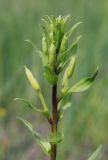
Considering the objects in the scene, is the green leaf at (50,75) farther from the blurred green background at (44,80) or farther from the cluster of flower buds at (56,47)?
the blurred green background at (44,80)

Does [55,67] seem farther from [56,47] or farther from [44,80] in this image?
[44,80]

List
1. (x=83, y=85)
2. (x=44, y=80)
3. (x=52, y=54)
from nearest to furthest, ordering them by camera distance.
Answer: (x=52, y=54)
(x=83, y=85)
(x=44, y=80)

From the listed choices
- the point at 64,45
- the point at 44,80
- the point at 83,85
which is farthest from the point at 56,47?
the point at 44,80

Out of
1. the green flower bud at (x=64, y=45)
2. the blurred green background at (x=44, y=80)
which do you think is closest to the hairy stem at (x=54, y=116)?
the green flower bud at (x=64, y=45)

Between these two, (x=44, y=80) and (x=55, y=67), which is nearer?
(x=55, y=67)

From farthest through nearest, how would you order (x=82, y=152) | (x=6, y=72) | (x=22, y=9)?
(x=22, y=9) < (x=6, y=72) < (x=82, y=152)

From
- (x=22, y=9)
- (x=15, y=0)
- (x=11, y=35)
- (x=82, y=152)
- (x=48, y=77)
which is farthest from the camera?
(x=15, y=0)

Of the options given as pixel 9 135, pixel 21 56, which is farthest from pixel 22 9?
pixel 9 135

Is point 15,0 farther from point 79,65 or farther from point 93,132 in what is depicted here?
point 93,132
